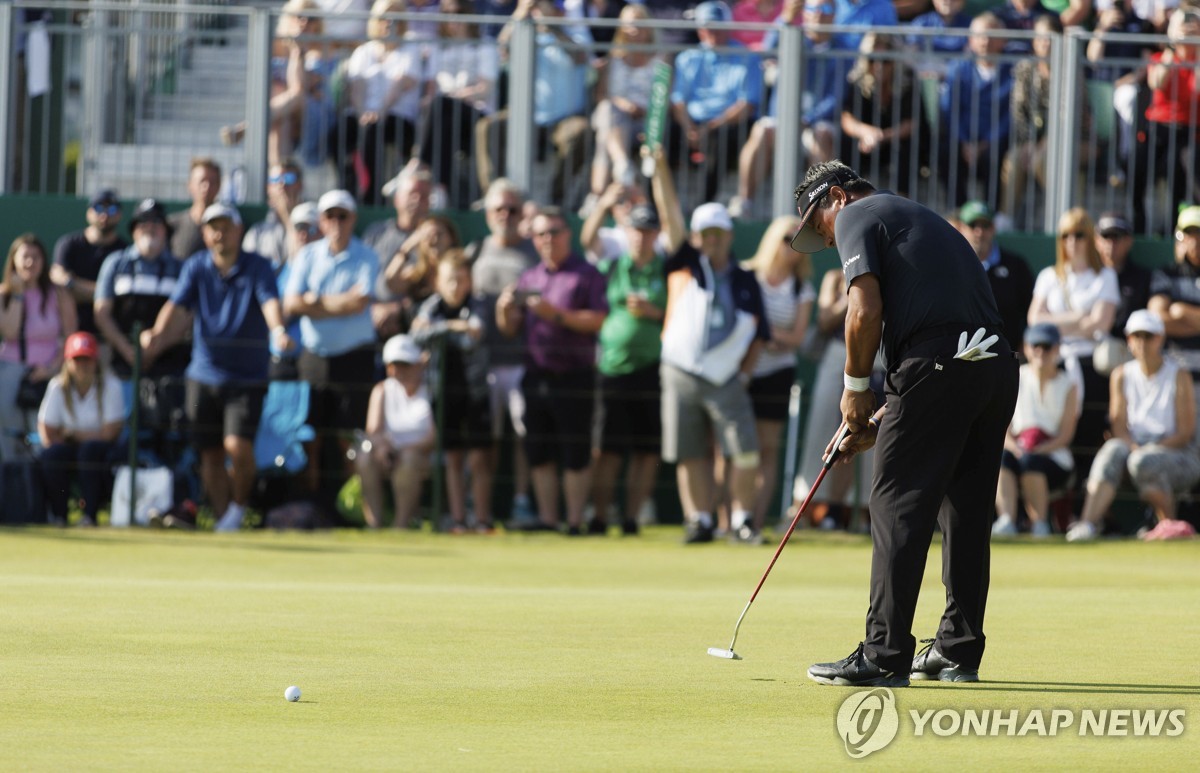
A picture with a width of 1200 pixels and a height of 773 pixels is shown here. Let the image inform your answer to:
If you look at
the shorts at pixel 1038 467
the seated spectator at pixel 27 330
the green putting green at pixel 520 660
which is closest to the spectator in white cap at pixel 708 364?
the green putting green at pixel 520 660

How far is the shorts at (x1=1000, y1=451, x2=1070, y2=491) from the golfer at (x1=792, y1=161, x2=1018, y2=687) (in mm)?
7853

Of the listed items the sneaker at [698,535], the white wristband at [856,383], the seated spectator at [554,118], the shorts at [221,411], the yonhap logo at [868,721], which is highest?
the seated spectator at [554,118]

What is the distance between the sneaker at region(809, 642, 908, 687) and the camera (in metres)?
7.10

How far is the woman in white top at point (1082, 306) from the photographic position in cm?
1543

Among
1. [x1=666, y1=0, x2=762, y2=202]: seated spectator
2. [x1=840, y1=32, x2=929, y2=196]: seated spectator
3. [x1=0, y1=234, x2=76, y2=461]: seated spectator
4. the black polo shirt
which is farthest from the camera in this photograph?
[x1=666, y1=0, x2=762, y2=202]: seated spectator

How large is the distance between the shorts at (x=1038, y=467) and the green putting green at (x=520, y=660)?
1.46 m

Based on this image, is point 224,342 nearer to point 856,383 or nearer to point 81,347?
point 81,347

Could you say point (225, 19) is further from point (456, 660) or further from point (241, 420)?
point (456, 660)

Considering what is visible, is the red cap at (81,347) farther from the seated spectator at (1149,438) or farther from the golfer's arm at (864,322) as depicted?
the golfer's arm at (864,322)

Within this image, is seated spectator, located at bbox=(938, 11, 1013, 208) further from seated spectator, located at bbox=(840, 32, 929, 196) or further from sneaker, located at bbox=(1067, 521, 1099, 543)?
sneaker, located at bbox=(1067, 521, 1099, 543)

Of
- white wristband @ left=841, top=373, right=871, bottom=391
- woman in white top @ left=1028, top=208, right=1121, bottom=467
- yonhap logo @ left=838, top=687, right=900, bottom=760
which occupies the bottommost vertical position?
yonhap logo @ left=838, top=687, right=900, bottom=760

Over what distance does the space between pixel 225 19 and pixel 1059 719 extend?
1367cm

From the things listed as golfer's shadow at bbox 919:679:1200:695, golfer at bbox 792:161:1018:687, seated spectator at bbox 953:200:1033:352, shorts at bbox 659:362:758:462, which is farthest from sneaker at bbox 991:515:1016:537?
golfer's shadow at bbox 919:679:1200:695

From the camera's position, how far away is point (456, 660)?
7.67m
